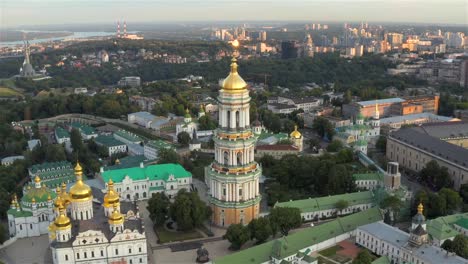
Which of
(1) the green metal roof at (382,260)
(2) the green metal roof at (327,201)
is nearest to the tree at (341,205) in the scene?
(2) the green metal roof at (327,201)

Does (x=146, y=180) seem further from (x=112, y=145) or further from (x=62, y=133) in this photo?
(x=62, y=133)

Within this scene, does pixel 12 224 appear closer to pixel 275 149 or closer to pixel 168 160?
pixel 168 160

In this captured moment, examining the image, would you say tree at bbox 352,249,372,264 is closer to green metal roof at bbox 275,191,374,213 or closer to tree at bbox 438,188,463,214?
green metal roof at bbox 275,191,374,213

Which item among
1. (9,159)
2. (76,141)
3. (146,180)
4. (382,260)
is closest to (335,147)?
(146,180)

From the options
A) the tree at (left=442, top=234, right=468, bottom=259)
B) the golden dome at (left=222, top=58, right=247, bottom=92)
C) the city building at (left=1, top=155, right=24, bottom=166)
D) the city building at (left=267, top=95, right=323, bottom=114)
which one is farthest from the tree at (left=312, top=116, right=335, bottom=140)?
the city building at (left=1, top=155, right=24, bottom=166)

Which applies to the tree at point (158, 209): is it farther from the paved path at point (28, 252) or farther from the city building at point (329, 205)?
the city building at point (329, 205)
